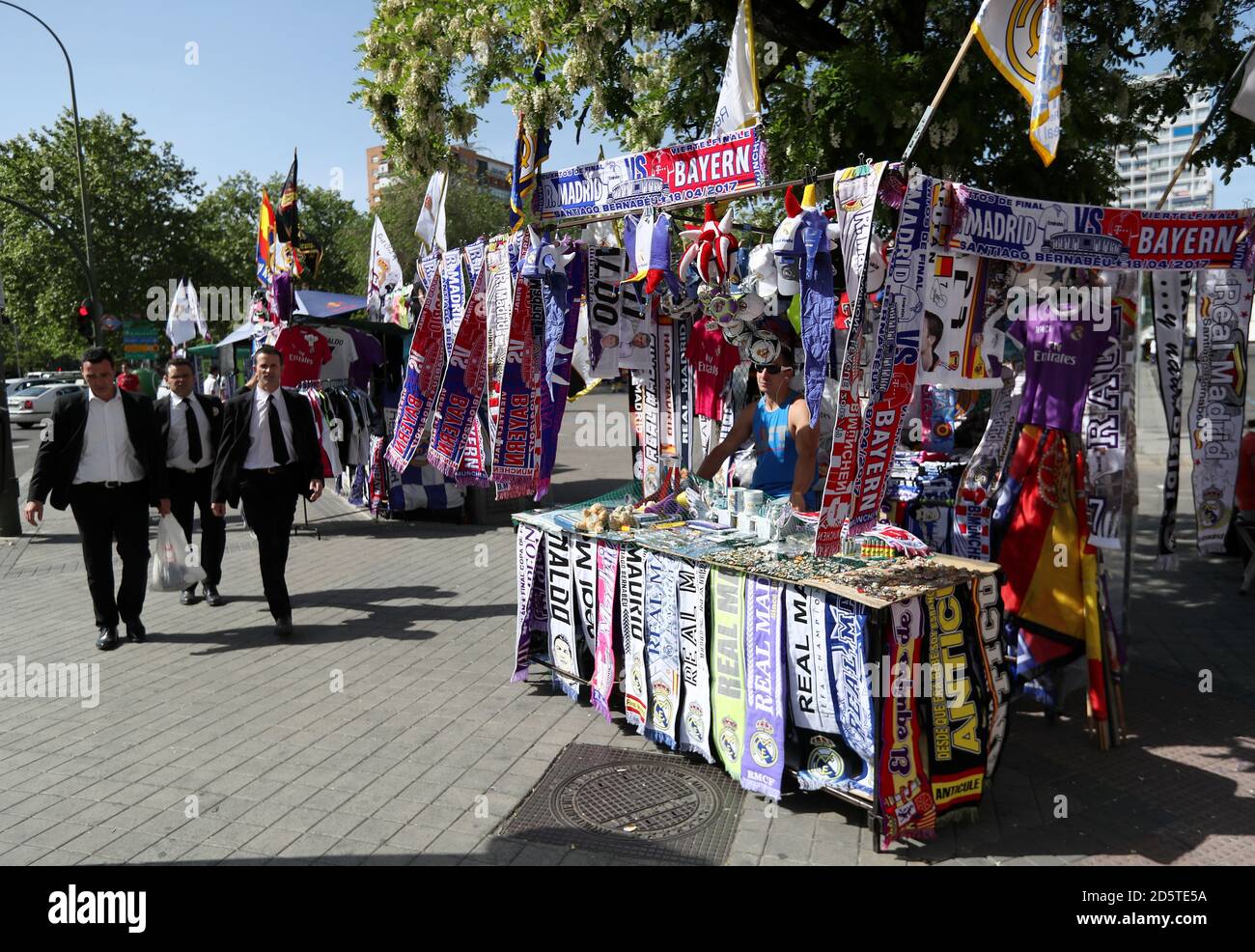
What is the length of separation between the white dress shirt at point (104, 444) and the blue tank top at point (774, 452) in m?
4.40

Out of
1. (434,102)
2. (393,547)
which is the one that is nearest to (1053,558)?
(434,102)

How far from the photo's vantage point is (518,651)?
5484mm

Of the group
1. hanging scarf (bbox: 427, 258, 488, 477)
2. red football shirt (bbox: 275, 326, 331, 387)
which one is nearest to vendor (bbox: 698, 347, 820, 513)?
hanging scarf (bbox: 427, 258, 488, 477)

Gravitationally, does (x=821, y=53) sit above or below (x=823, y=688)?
above

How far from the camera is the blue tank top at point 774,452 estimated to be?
4859 mm

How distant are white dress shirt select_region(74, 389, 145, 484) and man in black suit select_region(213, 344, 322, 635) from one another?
61 centimetres

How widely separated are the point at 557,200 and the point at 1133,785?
4.19 meters

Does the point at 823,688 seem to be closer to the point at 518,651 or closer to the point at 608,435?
the point at 518,651

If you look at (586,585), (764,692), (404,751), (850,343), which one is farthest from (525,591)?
(850,343)

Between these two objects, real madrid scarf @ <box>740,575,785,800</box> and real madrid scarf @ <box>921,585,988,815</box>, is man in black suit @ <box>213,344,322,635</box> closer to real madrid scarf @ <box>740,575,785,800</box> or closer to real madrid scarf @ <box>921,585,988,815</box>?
real madrid scarf @ <box>740,575,785,800</box>

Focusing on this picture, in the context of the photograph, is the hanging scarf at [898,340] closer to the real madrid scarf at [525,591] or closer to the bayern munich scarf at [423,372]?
the real madrid scarf at [525,591]

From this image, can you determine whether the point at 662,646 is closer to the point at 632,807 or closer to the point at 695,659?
the point at 695,659

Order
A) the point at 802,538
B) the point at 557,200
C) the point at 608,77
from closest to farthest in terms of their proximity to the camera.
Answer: the point at 802,538, the point at 557,200, the point at 608,77
